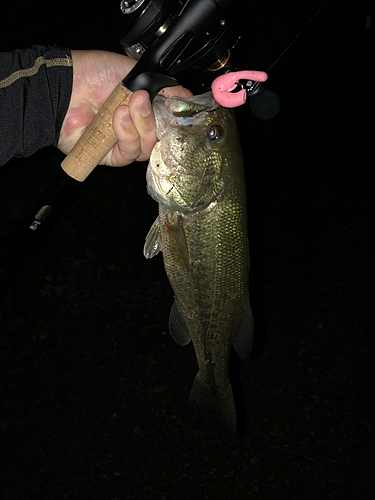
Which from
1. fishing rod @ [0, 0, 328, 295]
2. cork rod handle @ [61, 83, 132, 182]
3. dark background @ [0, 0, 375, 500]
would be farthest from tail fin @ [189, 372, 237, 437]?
dark background @ [0, 0, 375, 500]

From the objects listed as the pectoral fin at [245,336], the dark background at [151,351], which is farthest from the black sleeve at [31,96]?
the dark background at [151,351]

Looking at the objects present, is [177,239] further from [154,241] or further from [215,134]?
[215,134]

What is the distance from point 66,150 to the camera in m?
2.19

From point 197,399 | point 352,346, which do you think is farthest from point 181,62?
point 352,346

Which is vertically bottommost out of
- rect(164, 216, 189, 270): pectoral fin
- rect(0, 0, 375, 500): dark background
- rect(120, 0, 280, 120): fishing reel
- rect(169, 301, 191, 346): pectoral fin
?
rect(0, 0, 375, 500): dark background

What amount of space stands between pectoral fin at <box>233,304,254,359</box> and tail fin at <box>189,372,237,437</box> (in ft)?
0.96

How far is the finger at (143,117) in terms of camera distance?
140 centimetres

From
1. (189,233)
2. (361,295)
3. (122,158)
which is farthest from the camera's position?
(361,295)

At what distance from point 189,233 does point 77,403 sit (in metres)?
3.18

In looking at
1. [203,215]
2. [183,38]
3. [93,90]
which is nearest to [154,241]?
[203,215]

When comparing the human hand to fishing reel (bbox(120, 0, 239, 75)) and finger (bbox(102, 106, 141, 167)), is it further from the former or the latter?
fishing reel (bbox(120, 0, 239, 75))

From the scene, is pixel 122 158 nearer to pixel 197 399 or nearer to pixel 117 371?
pixel 197 399

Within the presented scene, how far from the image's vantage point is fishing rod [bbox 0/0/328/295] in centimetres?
125

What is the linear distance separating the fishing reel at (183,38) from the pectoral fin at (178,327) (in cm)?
106
